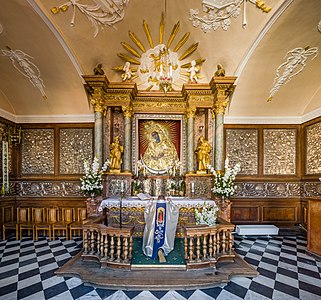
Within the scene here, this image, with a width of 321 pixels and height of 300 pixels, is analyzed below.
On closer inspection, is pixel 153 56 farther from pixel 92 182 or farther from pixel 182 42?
pixel 92 182

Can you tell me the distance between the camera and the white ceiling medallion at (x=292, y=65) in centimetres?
550

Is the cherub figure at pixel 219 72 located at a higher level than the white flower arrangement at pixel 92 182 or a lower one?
higher

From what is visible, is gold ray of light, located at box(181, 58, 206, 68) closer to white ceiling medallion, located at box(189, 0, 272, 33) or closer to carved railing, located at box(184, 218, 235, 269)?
white ceiling medallion, located at box(189, 0, 272, 33)

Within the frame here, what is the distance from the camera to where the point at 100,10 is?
505 centimetres

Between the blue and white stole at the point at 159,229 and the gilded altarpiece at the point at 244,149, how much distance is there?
404 centimetres

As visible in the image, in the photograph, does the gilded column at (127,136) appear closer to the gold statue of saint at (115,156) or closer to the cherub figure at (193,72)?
the gold statue of saint at (115,156)

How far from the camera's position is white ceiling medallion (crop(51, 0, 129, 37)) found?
4.84 m

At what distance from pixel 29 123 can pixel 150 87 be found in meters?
4.62

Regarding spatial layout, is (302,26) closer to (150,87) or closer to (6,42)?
(150,87)

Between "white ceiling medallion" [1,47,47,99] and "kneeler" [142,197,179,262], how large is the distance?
18.0ft

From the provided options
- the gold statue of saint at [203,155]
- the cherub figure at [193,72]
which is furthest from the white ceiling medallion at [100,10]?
the gold statue of saint at [203,155]

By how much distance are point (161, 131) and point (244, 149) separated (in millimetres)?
3123

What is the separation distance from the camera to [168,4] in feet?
16.7

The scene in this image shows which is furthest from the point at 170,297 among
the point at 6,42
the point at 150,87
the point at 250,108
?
the point at 6,42
